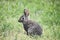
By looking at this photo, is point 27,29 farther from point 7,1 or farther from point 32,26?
point 7,1

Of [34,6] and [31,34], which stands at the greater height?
[34,6]

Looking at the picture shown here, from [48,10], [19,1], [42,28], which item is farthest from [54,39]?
[19,1]

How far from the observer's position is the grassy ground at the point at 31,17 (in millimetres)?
2590

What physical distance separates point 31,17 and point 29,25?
0.09 m

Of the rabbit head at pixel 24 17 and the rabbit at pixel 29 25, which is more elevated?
the rabbit head at pixel 24 17

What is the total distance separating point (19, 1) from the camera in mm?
2736

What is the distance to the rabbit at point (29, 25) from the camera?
2588 millimetres

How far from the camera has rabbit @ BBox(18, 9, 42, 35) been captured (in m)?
2.59

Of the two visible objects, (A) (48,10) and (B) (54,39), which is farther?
(A) (48,10)

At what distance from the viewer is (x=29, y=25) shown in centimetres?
260

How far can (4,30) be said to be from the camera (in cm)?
260

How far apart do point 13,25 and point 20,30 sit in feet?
0.26

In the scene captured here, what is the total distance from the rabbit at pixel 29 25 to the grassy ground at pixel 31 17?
4 cm

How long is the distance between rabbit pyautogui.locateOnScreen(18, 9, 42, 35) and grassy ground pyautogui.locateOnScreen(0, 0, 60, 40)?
0.04 metres
